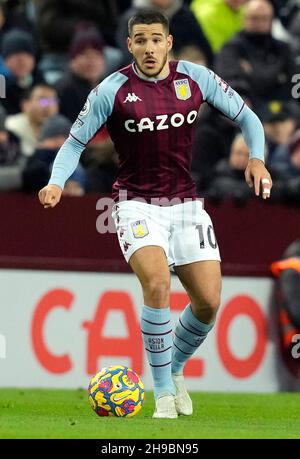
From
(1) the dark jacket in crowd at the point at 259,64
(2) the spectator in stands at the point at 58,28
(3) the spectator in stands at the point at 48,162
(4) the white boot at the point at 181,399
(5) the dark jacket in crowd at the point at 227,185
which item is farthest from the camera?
(2) the spectator in stands at the point at 58,28

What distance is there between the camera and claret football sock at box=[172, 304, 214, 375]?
9.22 metres

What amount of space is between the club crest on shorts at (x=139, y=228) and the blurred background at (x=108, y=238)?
11.4 feet

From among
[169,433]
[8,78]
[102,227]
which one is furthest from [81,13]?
[169,433]

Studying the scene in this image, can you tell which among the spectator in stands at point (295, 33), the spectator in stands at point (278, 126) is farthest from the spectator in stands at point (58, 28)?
the spectator in stands at point (295, 33)

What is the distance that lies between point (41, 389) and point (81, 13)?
213 inches

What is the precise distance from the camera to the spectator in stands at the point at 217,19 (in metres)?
15.8

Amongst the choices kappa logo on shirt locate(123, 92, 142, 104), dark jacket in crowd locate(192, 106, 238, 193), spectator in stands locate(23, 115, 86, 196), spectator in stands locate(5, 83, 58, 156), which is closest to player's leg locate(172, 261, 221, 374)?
kappa logo on shirt locate(123, 92, 142, 104)

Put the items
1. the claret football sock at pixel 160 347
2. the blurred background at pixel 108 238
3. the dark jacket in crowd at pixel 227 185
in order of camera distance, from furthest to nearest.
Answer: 1. the dark jacket in crowd at pixel 227 185
2. the blurred background at pixel 108 238
3. the claret football sock at pixel 160 347

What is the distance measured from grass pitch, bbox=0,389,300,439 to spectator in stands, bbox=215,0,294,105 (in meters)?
4.10

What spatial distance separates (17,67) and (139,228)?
6391 millimetres

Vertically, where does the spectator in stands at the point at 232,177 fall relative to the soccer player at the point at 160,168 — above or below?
above

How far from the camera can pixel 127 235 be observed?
28.8 ft

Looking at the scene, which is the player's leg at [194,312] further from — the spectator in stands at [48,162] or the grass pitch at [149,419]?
the spectator in stands at [48,162]
